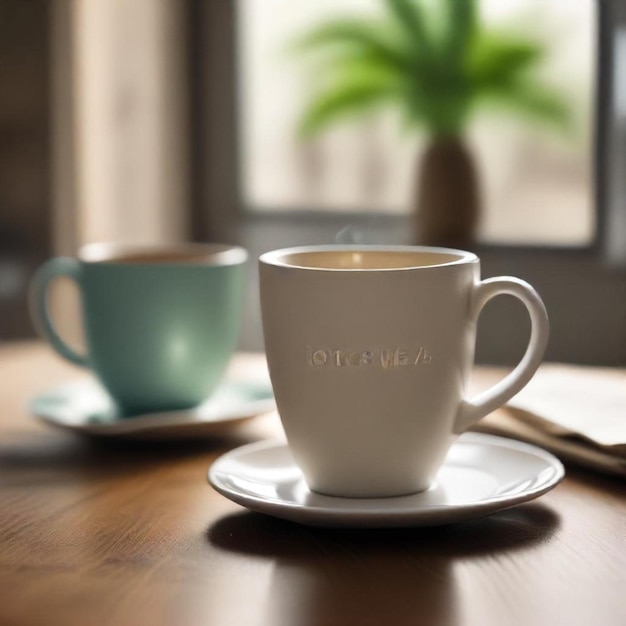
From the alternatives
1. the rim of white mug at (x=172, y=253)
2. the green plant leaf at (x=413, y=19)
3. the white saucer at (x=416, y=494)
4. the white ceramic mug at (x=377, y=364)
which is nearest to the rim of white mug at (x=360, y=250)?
the white ceramic mug at (x=377, y=364)

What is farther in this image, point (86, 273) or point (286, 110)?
point (286, 110)

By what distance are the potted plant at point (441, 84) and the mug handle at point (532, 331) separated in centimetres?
99

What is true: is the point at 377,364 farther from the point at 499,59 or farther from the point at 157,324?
the point at 499,59

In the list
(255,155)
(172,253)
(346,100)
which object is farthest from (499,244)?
(172,253)

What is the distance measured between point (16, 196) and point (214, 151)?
45cm

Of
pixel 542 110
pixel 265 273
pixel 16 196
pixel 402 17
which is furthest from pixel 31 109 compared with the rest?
pixel 265 273

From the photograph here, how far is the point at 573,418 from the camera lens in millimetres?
678

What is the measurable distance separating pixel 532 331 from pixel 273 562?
17cm

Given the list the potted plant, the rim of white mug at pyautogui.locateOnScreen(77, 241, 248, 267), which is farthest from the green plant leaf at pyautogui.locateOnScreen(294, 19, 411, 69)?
the rim of white mug at pyautogui.locateOnScreen(77, 241, 248, 267)

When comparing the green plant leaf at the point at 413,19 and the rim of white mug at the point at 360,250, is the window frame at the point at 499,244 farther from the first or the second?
the rim of white mug at the point at 360,250

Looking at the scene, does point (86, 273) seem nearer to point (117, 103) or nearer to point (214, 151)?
point (117, 103)

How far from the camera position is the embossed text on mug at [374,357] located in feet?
1.76

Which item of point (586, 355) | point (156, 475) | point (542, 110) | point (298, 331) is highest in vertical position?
point (542, 110)

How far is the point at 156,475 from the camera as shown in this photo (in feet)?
2.21
